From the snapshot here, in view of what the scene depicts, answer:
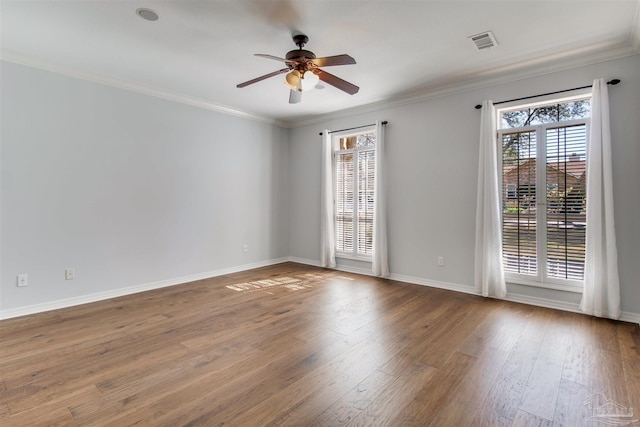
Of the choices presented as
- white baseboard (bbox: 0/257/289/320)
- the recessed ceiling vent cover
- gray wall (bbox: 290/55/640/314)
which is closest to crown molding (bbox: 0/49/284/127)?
gray wall (bbox: 290/55/640/314)

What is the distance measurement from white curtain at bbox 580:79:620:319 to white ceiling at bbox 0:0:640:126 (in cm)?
64

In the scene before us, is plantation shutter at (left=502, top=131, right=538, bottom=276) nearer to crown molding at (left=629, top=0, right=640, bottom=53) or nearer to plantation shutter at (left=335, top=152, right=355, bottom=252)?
crown molding at (left=629, top=0, right=640, bottom=53)

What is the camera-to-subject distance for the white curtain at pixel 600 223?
122 inches

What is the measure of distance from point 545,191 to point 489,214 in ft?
2.07

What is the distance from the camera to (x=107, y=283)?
390 centimetres

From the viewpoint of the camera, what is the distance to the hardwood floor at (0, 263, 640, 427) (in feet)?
5.81

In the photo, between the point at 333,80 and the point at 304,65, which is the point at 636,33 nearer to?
the point at 333,80

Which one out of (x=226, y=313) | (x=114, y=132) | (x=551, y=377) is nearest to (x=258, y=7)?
(x=114, y=132)

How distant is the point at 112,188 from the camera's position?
3.95 m

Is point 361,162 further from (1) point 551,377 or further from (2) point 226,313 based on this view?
(1) point 551,377

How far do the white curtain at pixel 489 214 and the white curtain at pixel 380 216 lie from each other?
134 cm

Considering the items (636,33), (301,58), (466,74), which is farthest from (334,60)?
(636,33)

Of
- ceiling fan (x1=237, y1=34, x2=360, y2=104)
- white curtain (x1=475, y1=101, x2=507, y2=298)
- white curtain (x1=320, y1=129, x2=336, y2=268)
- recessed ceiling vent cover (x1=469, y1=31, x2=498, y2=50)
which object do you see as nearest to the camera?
ceiling fan (x1=237, y1=34, x2=360, y2=104)

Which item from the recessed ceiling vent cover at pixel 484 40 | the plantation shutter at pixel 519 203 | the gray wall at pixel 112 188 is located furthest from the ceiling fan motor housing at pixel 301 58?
the plantation shutter at pixel 519 203
